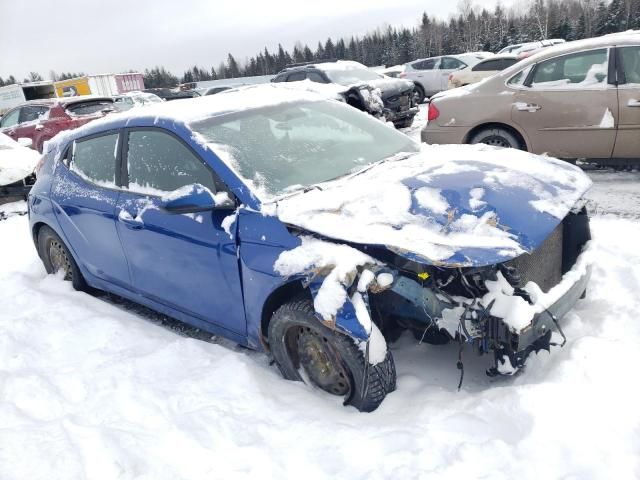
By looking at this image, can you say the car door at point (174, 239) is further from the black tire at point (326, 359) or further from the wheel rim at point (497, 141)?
the wheel rim at point (497, 141)

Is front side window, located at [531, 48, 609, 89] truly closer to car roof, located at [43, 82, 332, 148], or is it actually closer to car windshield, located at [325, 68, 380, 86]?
car roof, located at [43, 82, 332, 148]

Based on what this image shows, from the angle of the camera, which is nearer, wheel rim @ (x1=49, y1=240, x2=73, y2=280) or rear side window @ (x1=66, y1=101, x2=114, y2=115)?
wheel rim @ (x1=49, y1=240, x2=73, y2=280)

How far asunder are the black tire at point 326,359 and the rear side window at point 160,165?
3.00 ft

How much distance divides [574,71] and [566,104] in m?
0.39

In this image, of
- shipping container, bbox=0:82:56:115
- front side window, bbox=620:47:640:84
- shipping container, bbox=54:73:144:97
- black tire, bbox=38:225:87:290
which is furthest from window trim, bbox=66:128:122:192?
shipping container, bbox=54:73:144:97

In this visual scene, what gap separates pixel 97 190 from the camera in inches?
152

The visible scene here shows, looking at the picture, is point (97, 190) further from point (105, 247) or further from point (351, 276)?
point (351, 276)

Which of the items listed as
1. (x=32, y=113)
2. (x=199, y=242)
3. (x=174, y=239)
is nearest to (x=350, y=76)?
(x=32, y=113)

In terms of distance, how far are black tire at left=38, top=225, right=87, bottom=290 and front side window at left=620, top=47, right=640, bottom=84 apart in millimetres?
5938

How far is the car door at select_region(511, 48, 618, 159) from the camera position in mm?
5652

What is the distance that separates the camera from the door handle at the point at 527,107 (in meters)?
6.01

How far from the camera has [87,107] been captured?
12297mm

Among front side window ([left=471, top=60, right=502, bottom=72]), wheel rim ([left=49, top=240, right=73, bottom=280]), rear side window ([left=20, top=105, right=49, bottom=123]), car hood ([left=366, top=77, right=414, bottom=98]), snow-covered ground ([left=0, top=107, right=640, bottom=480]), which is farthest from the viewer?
front side window ([left=471, top=60, right=502, bottom=72])

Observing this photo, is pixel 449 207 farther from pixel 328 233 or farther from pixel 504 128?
pixel 504 128
